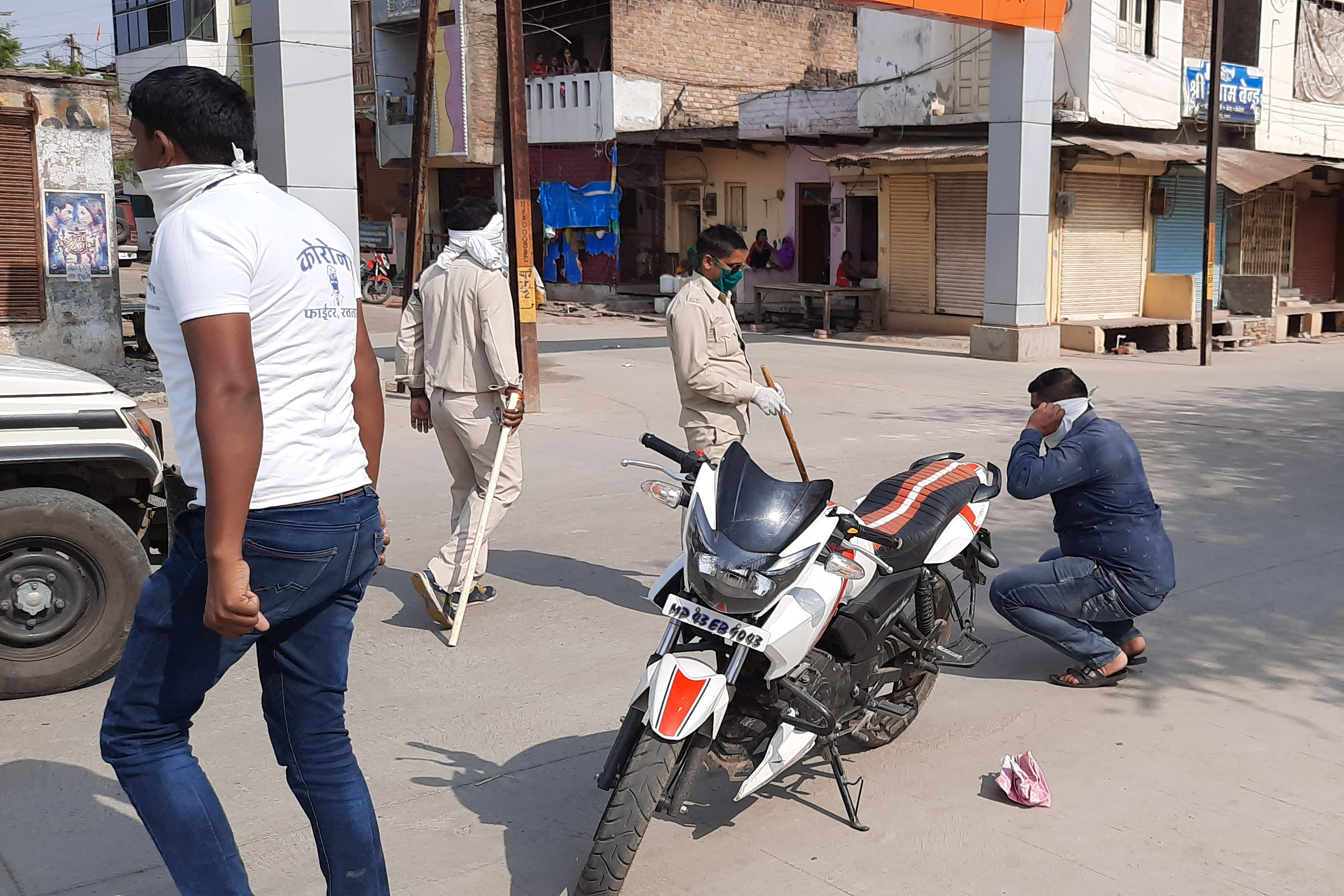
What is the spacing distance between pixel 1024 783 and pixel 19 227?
12.0m

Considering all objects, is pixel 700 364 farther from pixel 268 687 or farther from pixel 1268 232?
pixel 1268 232

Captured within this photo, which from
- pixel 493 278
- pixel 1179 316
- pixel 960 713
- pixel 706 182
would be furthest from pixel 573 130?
pixel 960 713

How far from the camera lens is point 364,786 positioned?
2.89 meters

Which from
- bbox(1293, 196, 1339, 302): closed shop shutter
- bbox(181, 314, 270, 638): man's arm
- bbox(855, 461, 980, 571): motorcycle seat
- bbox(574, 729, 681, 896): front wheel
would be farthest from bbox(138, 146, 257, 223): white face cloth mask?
bbox(1293, 196, 1339, 302): closed shop shutter

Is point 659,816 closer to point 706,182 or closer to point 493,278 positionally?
point 493,278

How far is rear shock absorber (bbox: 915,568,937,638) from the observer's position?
4.50 m

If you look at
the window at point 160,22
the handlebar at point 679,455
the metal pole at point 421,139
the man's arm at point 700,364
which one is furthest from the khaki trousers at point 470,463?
the window at point 160,22

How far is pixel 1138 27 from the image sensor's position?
20.8 m

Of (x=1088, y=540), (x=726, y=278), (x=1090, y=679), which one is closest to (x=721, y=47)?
(x=726, y=278)

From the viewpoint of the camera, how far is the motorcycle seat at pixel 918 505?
427 centimetres

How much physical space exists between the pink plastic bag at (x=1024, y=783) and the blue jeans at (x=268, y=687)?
2.05 meters

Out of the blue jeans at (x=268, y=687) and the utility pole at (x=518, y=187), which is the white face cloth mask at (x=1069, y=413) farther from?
the utility pole at (x=518, y=187)

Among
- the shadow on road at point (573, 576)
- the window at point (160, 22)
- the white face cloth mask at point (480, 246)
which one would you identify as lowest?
the shadow on road at point (573, 576)

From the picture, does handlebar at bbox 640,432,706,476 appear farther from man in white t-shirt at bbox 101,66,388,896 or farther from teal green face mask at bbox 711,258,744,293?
teal green face mask at bbox 711,258,744,293
